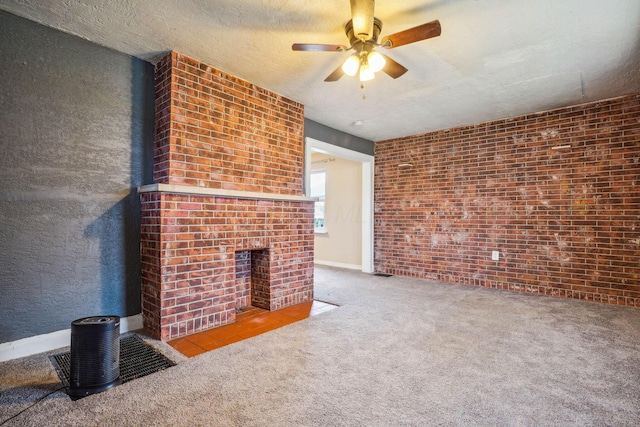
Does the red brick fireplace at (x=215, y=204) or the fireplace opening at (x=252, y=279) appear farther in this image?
the fireplace opening at (x=252, y=279)

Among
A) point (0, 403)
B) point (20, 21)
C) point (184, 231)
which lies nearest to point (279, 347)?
point (184, 231)

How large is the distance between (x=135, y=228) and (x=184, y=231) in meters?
0.48

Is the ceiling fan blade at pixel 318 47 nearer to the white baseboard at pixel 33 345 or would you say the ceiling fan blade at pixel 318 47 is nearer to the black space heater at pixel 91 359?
the black space heater at pixel 91 359

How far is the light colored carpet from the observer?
1.58 metres

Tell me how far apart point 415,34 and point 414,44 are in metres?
0.65

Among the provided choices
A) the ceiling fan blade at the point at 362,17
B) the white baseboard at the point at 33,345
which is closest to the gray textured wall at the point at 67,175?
the white baseboard at the point at 33,345

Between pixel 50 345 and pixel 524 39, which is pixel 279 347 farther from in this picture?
pixel 524 39

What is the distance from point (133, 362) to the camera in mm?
2168

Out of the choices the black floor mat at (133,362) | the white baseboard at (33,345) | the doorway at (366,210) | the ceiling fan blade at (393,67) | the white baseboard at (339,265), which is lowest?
the black floor mat at (133,362)

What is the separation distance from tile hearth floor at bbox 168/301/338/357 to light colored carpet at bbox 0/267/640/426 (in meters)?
0.13

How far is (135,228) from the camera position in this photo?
9.11 ft

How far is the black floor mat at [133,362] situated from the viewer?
2.00m

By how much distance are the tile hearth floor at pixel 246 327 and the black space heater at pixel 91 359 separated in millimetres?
559

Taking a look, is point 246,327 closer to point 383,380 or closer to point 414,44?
point 383,380
